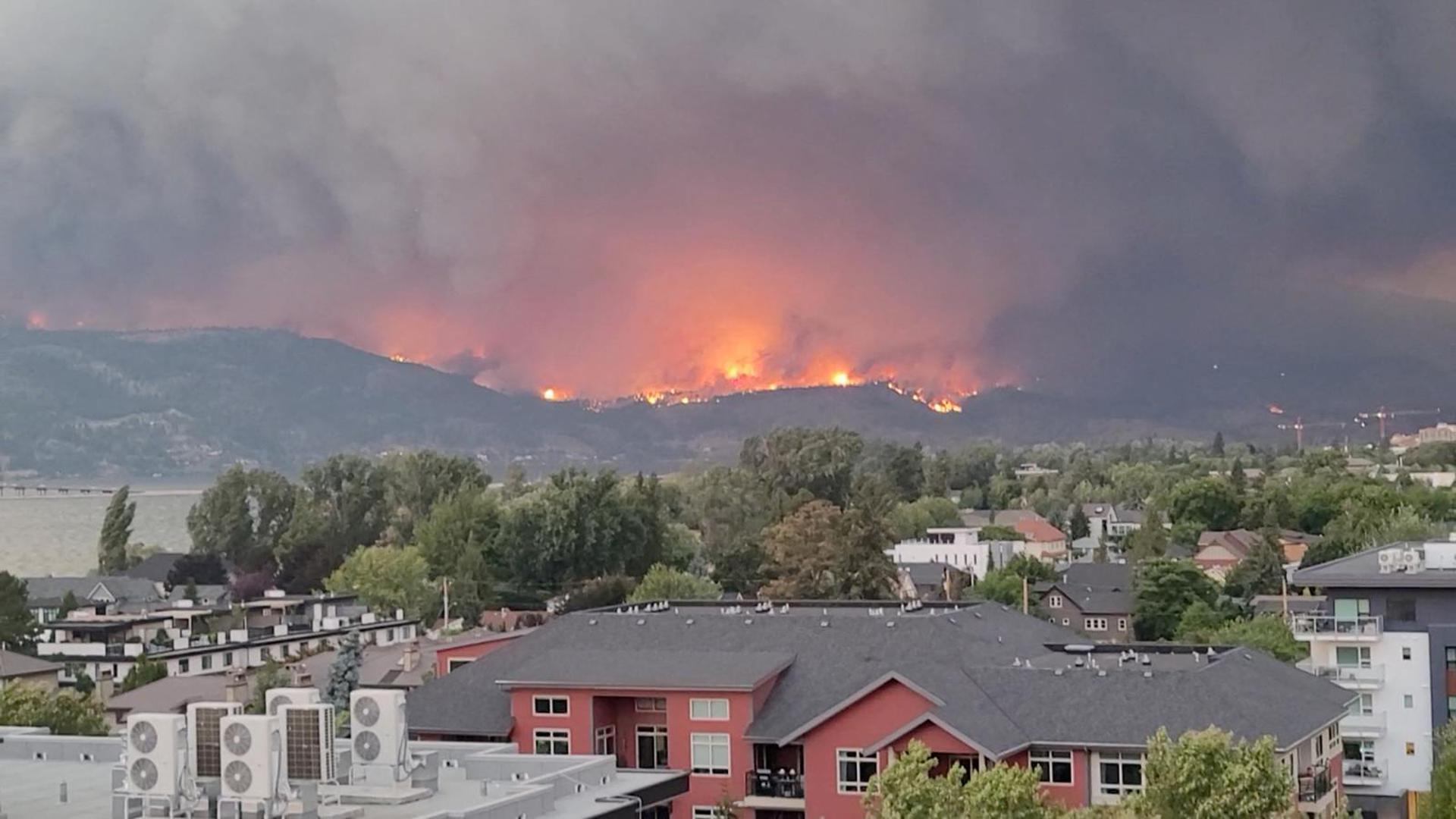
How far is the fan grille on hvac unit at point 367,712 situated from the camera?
23.6 meters

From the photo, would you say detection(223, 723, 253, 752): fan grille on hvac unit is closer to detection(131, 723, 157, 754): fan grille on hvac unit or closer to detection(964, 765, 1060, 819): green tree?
detection(131, 723, 157, 754): fan grille on hvac unit

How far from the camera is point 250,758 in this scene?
20922mm

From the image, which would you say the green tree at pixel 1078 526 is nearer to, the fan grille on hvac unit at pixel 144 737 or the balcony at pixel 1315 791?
the balcony at pixel 1315 791

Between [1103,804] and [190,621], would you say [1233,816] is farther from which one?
[190,621]

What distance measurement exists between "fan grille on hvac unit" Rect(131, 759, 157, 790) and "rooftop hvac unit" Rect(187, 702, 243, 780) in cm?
46

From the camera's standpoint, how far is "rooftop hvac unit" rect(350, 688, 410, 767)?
2356cm

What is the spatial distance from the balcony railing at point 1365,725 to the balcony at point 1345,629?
175 centimetres

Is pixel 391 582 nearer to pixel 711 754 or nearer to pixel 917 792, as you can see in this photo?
pixel 711 754

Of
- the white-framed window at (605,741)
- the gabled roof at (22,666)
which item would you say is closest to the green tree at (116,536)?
the gabled roof at (22,666)

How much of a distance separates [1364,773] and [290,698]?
26.9m

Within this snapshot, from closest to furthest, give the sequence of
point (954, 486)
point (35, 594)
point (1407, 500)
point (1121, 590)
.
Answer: point (1121, 590) → point (35, 594) → point (1407, 500) → point (954, 486)

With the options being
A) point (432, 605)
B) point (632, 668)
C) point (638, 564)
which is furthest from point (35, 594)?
point (632, 668)

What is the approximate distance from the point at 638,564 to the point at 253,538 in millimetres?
36182

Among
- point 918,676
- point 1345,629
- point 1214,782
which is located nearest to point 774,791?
point 918,676
